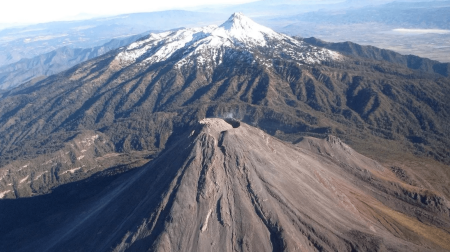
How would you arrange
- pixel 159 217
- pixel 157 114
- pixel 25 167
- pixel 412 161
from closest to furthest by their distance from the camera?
pixel 159 217 → pixel 412 161 → pixel 25 167 → pixel 157 114

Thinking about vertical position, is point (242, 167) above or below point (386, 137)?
above

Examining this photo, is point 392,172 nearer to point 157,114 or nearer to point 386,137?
point 386,137

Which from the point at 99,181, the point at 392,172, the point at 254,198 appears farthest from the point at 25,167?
the point at 392,172

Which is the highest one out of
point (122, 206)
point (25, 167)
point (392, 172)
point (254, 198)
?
point (254, 198)

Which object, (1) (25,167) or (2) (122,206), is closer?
(2) (122,206)

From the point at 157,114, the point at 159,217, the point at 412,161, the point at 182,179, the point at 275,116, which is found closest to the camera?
the point at 159,217

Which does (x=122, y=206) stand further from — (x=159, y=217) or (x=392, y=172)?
(x=392, y=172)
